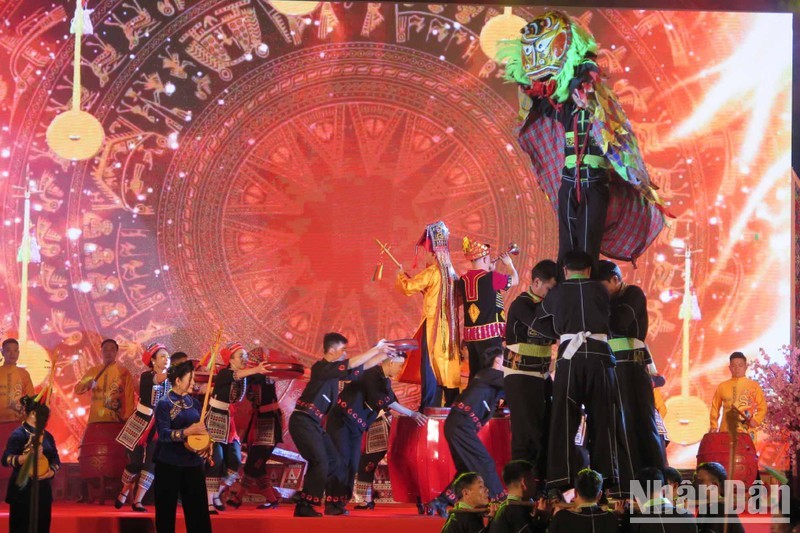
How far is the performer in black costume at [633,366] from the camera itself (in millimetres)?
5301

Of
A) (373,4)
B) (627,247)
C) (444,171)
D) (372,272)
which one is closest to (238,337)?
(372,272)

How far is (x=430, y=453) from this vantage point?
7.04 meters

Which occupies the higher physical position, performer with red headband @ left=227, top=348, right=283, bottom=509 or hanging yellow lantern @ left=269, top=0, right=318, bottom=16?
hanging yellow lantern @ left=269, top=0, right=318, bottom=16

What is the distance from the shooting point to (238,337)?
8.98m

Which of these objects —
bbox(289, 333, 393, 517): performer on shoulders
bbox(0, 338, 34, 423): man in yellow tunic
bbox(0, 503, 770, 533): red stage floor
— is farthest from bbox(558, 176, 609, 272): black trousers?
bbox(0, 338, 34, 423): man in yellow tunic

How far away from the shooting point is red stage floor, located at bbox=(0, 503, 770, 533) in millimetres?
6738

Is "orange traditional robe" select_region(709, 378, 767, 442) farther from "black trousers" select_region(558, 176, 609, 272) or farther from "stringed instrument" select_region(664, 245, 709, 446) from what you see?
"black trousers" select_region(558, 176, 609, 272)

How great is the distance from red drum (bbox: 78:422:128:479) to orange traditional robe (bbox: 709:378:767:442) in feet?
12.9

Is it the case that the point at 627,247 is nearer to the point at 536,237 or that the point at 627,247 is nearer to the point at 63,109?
the point at 536,237

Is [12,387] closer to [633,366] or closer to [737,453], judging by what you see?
[633,366]

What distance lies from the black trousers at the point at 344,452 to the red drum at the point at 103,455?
1547 mm

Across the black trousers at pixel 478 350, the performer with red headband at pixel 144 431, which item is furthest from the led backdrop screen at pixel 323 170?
the black trousers at pixel 478 350

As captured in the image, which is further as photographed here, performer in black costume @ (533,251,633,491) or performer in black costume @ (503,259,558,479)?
performer in black costume @ (503,259,558,479)

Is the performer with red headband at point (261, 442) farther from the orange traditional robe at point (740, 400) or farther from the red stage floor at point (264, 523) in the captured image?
the orange traditional robe at point (740, 400)
